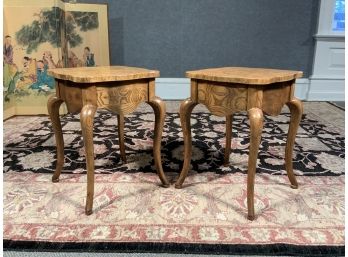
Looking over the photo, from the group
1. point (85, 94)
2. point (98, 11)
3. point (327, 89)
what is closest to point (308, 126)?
point (327, 89)

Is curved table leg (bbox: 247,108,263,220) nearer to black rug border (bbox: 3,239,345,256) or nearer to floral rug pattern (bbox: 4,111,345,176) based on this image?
black rug border (bbox: 3,239,345,256)

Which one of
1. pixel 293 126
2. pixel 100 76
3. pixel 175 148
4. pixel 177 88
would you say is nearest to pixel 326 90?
pixel 177 88

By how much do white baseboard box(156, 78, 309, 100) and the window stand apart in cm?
73

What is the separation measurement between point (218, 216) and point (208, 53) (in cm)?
292

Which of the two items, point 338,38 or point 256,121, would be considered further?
point 338,38

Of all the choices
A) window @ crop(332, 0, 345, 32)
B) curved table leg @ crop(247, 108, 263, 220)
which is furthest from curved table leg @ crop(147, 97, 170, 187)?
window @ crop(332, 0, 345, 32)

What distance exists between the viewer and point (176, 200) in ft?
4.98

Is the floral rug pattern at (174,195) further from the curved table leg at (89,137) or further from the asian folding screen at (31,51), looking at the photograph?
the asian folding screen at (31,51)

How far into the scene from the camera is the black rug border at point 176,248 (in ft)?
3.78

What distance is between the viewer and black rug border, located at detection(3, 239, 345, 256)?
115 centimetres

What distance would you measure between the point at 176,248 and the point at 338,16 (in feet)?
12.8

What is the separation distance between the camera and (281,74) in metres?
1.35

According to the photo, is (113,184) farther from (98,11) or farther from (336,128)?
(98,11)

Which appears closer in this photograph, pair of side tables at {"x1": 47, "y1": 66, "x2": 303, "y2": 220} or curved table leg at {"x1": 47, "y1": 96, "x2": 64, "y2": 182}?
pair of side tables at {"x1": 47, "y1": 66, "x2": 303, "y2": 220}
